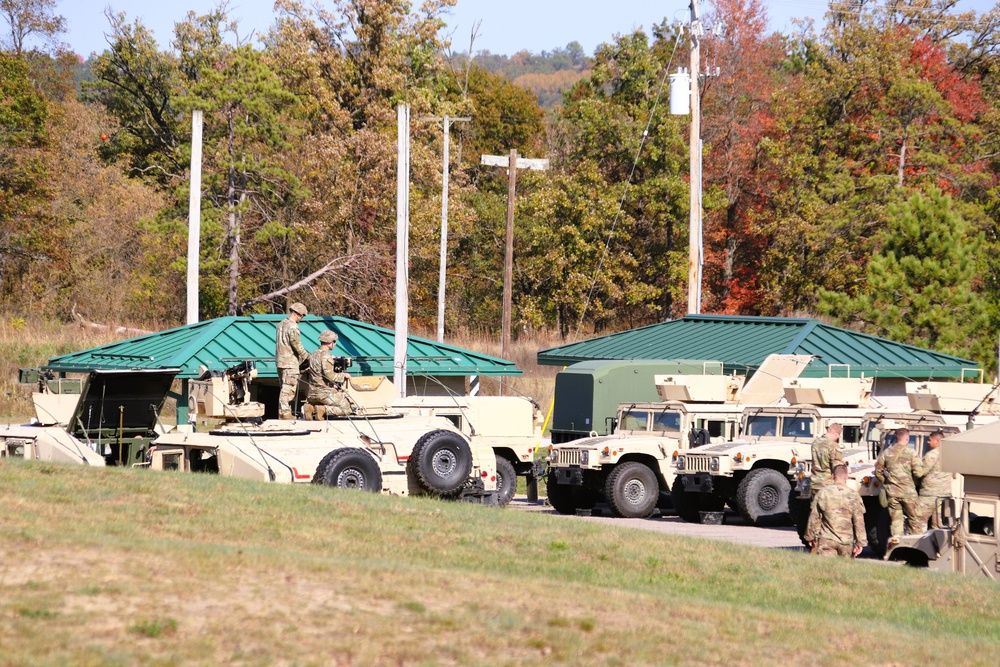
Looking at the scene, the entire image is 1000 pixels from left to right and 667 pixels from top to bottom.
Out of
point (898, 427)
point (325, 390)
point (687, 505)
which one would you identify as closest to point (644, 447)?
point (687, 505)

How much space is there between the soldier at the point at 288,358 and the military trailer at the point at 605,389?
8.78m

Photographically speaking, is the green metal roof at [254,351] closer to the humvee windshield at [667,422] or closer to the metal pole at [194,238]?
the metal pole at [194,238]

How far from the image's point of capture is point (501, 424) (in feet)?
68.4

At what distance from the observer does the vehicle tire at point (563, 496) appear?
20.8m

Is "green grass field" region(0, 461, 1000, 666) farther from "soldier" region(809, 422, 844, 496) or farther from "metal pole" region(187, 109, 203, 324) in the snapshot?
"metal pole" region(187, 109, 203, 324)

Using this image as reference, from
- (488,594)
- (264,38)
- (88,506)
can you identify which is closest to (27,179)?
(264,38)

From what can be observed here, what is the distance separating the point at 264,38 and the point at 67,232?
10.1m

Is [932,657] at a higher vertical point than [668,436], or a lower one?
lower

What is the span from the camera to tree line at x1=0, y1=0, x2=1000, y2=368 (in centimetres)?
4391

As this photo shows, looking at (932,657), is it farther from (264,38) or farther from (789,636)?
(264,38)

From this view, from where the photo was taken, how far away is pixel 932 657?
9.40 m

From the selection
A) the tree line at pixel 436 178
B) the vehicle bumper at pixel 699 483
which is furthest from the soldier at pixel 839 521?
the tree line at pixel 436 178

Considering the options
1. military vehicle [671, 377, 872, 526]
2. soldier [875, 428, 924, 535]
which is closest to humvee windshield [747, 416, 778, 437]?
military vehicle [671, 377, 872, 526]

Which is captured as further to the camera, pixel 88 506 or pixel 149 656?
pixel 88 506
